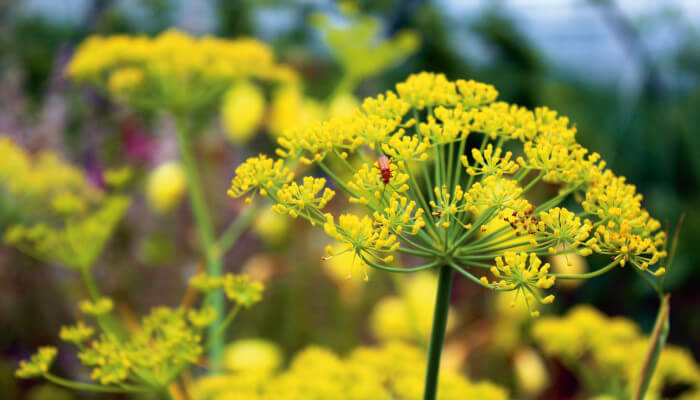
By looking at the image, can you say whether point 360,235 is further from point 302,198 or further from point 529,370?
point 529,370

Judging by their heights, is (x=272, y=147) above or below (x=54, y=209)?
above

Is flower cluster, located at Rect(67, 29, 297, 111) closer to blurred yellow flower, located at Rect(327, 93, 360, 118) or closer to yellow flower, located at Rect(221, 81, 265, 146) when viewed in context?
blurred yellow flower, located at Rect(327, 93, 360, 118)

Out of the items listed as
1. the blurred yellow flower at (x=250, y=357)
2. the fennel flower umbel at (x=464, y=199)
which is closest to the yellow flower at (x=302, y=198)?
the fennel flower umbel at (x=464, y=199)

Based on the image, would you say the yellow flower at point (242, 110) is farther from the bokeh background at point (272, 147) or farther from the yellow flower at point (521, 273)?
the yellow flower at point (521, 273)

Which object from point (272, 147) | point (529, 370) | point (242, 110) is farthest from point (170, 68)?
point (272, 147)

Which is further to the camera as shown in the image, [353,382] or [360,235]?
[353,382]

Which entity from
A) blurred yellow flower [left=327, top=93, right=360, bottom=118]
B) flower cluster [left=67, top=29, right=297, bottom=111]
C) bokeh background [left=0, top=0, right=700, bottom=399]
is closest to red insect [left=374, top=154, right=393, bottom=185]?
flower cluster [left=67, top=29, right=297, bottom=111]

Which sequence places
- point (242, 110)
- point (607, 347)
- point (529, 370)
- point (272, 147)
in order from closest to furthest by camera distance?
point (607, 347) < point (529, 370) < point (242, 110) < point (272, 147)

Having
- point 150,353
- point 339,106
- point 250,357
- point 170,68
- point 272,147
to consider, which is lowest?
point 150,353
